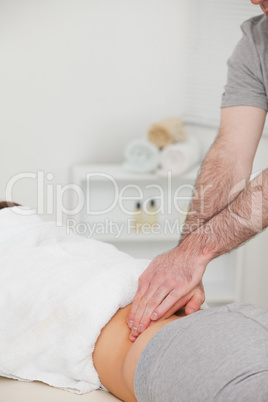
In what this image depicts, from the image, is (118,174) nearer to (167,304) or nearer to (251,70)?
(251,70)

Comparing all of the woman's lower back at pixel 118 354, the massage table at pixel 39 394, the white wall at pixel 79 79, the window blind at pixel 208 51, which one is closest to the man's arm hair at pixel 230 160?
the woman's lower back at pixel 118 354

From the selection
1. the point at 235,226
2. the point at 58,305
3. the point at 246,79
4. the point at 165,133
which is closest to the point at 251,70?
the point at 246,79

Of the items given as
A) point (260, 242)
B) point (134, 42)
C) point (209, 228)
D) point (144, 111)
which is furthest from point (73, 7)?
point (209, 228)

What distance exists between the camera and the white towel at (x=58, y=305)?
1230 mm

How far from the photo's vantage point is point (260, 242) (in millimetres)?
2836

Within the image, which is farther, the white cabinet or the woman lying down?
the white cabinet

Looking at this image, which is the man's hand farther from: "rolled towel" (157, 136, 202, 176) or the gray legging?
"rolled towel" (157, 136, 202, 176)

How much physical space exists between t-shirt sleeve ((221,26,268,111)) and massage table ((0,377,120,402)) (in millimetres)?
1010

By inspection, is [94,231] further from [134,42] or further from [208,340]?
[208,340]

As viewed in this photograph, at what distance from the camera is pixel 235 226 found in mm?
1563

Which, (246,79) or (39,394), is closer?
(39,394)

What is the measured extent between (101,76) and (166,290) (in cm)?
203

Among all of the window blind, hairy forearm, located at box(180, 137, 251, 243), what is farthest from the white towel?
the window blind

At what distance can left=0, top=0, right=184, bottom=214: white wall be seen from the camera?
9.95 feet
